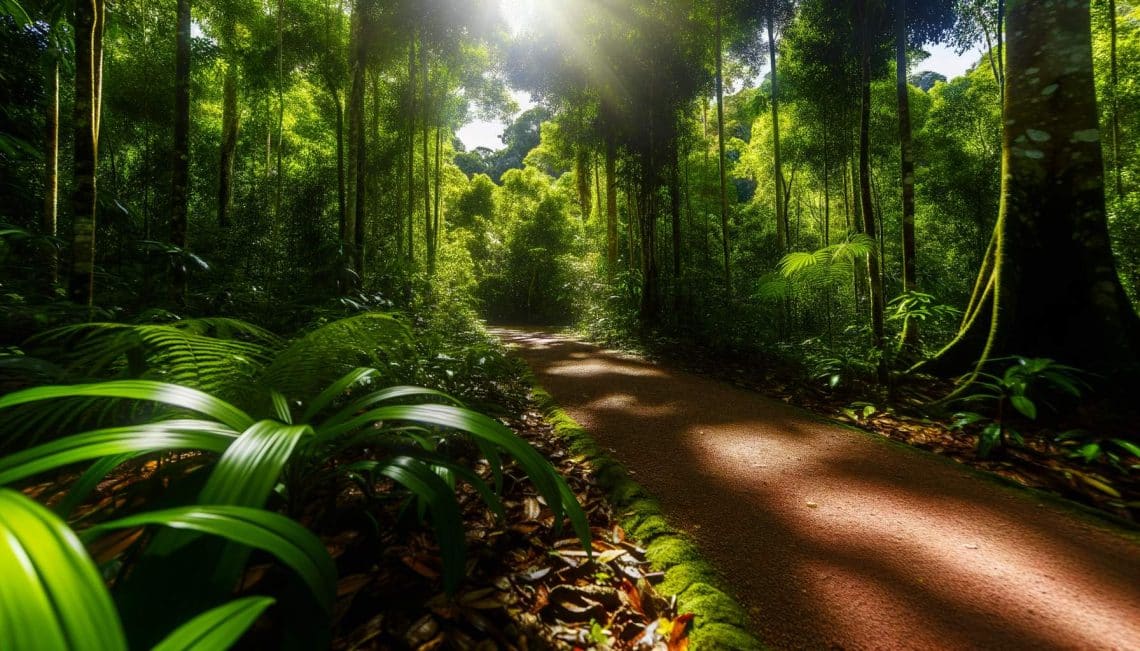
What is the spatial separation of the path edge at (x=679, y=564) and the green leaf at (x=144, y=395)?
4.32 ft

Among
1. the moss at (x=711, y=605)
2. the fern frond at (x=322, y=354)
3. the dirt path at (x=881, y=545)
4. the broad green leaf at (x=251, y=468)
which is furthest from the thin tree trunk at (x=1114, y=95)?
the broad green leaf at (x=251, y=468)

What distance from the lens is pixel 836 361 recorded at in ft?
13.5

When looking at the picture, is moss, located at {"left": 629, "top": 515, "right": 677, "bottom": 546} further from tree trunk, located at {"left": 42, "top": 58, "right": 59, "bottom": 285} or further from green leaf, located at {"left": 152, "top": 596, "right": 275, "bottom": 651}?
tree trunk, located at {"left": 42, "top": 58, "right": 59, "bottom": 285}

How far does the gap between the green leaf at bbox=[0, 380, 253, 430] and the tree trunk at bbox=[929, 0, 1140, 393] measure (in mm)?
4408

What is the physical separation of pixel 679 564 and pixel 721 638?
337mm

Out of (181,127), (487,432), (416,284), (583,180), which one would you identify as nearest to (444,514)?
(487,432)

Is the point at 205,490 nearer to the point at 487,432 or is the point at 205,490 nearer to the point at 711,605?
the point at 487,432

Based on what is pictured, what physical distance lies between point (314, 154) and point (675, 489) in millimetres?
16644

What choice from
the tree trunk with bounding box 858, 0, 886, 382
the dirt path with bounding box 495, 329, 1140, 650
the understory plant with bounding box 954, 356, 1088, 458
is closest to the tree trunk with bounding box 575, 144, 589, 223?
the tree trunk with bounding box 858, 0, 886, 382

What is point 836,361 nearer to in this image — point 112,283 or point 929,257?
point 112,283

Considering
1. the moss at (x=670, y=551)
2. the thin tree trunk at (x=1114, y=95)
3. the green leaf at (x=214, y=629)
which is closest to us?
the green leaf at (x=214, y=629)

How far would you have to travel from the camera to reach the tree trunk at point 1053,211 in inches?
120

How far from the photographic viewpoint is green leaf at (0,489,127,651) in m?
0.35

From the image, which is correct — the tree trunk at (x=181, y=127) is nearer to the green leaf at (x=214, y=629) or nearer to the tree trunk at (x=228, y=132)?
the green leaf at (x=214, y=629)
